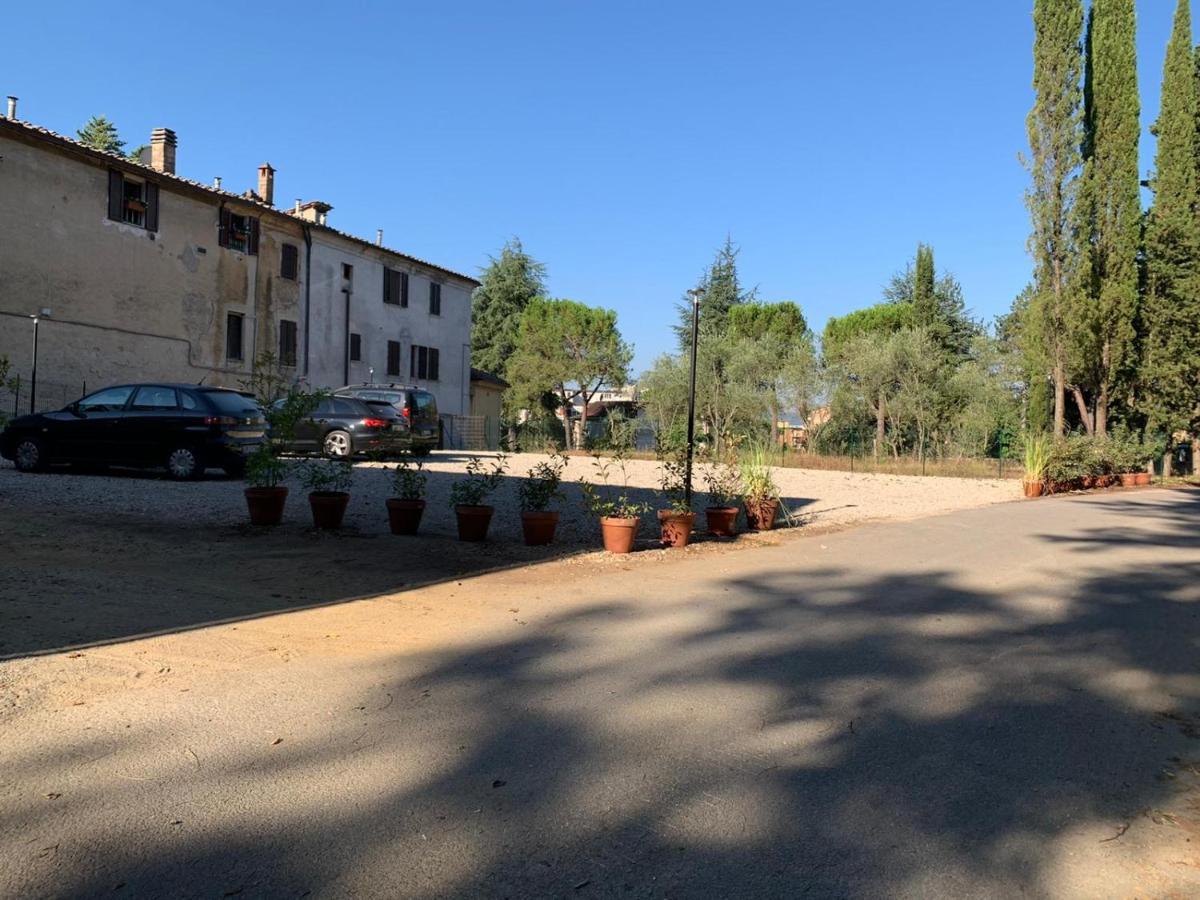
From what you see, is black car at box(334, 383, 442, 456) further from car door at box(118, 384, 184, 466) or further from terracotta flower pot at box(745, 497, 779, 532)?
terracotta flower pot at box(745, 497, 779, 532)

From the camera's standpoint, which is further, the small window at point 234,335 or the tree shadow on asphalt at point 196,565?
the small window at point 234,335

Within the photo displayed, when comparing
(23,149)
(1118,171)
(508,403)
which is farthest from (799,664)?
(508,403)

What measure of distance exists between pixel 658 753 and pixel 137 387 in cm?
1172

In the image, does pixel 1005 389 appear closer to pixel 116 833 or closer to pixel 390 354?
pixel 390 354

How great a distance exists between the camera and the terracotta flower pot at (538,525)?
8844 millimetres

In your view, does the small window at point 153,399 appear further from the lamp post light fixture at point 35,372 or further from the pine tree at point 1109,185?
the pine tree at point 1109,185

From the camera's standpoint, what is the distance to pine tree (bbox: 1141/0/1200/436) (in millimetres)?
26578

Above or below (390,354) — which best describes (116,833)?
below

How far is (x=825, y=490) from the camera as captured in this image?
60.1ft

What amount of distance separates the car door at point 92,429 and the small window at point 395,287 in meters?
22.2

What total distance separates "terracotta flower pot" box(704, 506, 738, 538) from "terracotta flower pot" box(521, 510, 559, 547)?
2191mm

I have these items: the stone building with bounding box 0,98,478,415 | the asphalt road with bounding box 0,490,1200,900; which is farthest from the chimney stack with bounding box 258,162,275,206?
the asphalt road with bounding box 0,490,1200,900

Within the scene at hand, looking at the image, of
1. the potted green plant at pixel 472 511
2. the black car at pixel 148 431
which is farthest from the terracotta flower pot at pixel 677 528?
the black car at pixel 148 431

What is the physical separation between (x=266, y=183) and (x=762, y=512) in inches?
1072
